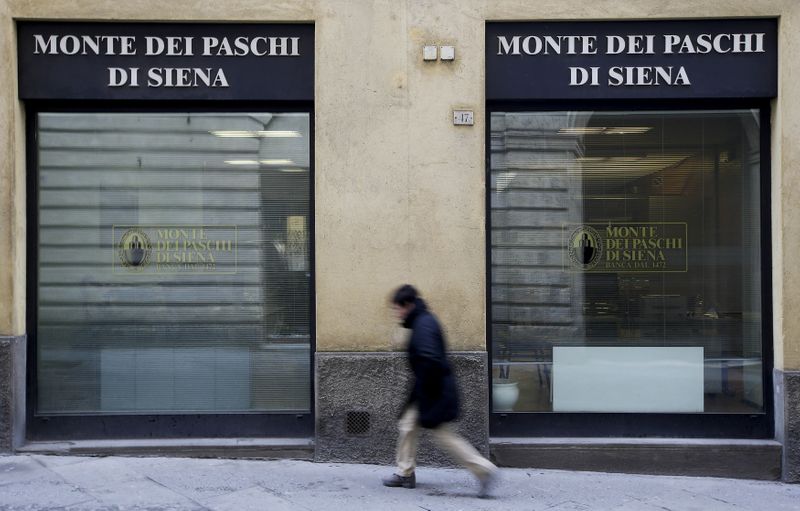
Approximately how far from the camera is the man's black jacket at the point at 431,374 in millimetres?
5977

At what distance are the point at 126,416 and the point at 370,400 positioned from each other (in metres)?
2.58

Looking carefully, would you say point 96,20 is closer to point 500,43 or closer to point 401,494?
point 500,43

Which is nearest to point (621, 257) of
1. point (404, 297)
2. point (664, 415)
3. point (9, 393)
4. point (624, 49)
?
point (664, 415)

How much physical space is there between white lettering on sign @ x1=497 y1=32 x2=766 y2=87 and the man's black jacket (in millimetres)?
3286

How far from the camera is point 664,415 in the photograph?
7.84 m

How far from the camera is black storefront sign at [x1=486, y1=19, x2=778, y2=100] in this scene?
7.72m

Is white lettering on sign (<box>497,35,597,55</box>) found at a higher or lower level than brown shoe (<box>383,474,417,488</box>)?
higher

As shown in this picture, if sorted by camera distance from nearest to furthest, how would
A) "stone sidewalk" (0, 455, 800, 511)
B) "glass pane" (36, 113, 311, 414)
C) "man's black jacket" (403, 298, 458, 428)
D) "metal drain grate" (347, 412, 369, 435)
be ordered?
1. "man's black jacket" (403, 298, 458, 428)
2. "stone sidewalk" (0, 455, 800, 511)
3. "metal drain grate" (347, 412, 369, 435)
4. "glass pane" (36, 113, 311, 414)

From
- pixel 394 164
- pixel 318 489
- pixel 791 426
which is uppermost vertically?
pixel 394 164

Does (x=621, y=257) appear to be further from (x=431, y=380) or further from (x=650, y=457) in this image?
(x=431, y=380)

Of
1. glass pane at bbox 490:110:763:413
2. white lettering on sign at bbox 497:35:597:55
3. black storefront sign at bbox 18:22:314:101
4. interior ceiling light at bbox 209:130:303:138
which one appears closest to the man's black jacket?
glass pane at bbox 490:110:763:413

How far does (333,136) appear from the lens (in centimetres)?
755

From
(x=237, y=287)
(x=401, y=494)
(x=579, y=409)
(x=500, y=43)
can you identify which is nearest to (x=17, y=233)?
(x=237, y=287)

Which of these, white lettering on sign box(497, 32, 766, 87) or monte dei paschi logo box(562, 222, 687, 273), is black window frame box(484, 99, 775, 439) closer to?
white lettering on sign box(497, 32, 766, 87)
